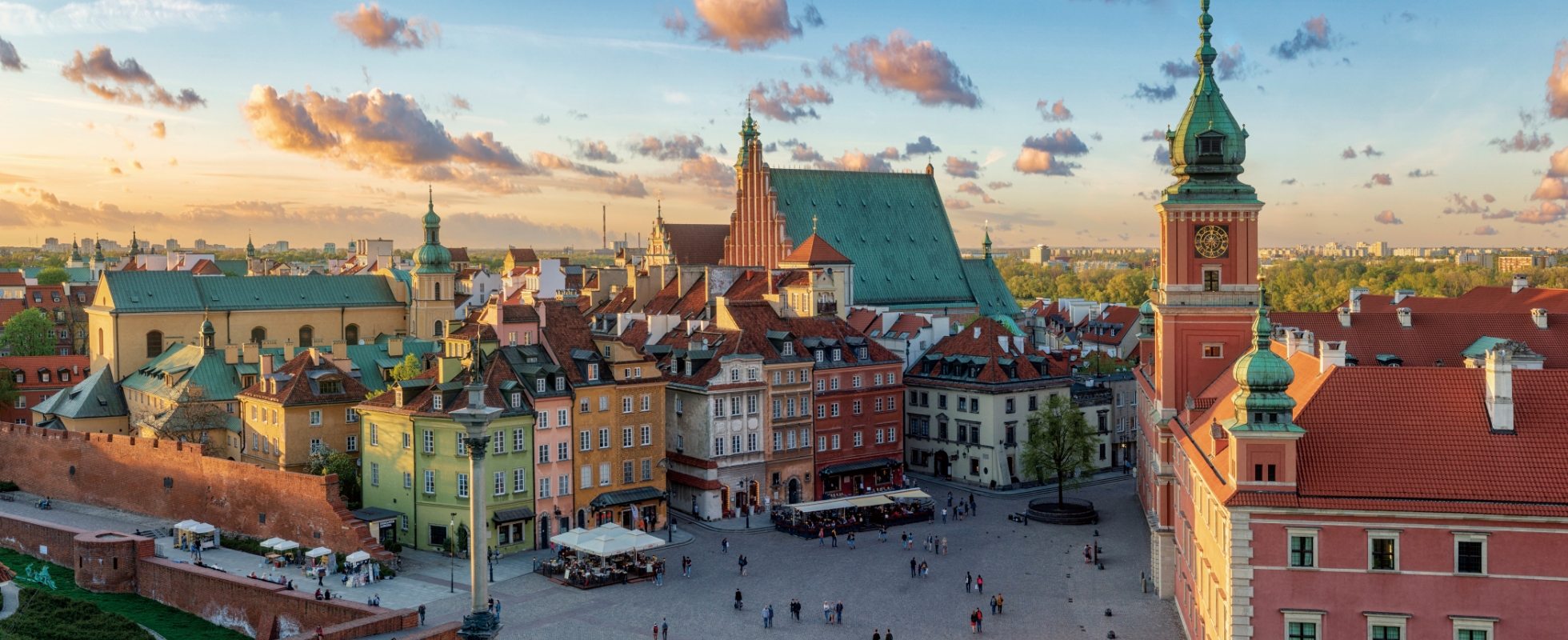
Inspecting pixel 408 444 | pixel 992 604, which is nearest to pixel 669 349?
pixel 408 444

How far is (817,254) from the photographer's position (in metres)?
87.9

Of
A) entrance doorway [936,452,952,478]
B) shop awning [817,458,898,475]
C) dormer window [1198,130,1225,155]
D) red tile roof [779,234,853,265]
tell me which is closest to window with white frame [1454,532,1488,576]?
dormer window [1198,130,1225,155]

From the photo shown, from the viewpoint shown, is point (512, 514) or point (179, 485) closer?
point (512, 514)

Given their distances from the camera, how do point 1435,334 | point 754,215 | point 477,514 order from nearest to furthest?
point 477,514
point 1435,334
point 754,215

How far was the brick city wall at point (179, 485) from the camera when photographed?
5616cm

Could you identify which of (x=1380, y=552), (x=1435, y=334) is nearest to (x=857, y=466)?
(x=1435, y=334)

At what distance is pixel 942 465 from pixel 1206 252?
28449 mm

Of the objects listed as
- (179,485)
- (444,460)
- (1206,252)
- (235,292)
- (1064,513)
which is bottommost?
(1064,513)

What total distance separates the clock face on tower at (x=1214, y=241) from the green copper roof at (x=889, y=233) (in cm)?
4797

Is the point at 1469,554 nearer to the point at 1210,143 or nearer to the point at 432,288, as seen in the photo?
the point at 1210,143

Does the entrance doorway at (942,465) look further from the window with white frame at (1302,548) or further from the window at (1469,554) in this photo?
the window at (1469,554)

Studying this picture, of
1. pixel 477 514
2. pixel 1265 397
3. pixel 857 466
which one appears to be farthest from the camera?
pixel 857 466

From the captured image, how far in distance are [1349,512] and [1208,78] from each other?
24834 millimetres

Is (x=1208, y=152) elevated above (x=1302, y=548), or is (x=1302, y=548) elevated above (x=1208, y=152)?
(x=1208, y=152)
